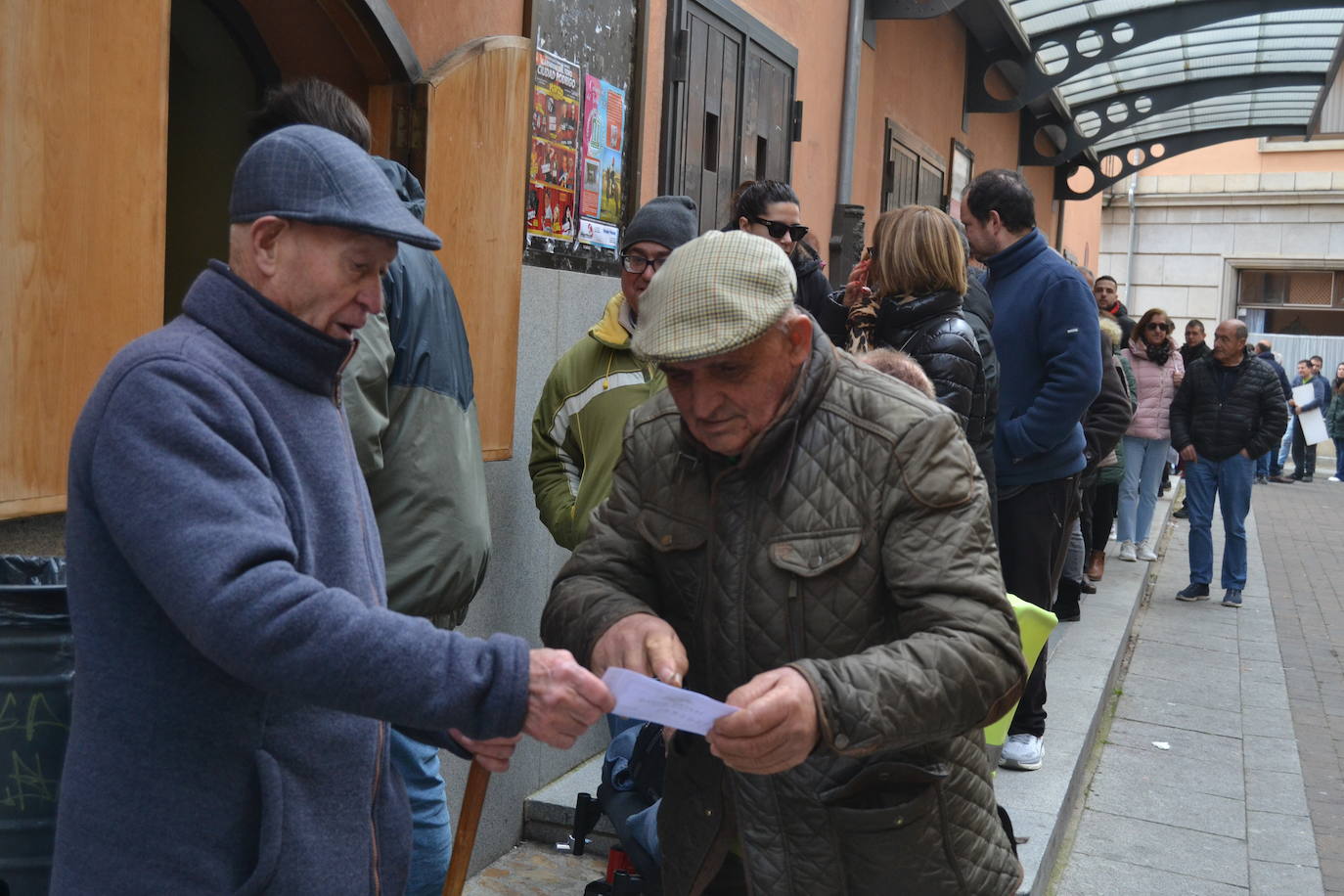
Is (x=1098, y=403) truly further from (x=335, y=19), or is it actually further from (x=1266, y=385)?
(x=335, y=19)

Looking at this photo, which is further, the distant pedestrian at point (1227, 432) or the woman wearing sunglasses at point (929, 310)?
the distant pedestrian at point (1227, 432)

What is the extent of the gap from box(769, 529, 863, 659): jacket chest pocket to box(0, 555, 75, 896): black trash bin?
1.19 metres

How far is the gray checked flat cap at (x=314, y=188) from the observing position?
1686mm

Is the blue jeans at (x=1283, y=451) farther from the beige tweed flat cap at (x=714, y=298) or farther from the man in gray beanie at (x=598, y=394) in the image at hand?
the beige tweed flat cap at (x=714, y=298)

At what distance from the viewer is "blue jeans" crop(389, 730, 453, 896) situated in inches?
116

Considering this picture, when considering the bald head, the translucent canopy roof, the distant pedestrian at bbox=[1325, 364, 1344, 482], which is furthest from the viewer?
the distant pedestrian at bbox=[1325, 364, 1344, 482]

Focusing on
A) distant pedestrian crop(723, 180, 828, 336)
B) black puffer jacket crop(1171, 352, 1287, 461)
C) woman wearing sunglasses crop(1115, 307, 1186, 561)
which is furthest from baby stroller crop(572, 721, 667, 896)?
woman wearing sunglasses crop(1115, 307, 1186, 561)

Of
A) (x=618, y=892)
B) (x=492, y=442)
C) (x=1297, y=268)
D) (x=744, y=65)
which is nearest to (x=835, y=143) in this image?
(x=744, y=65)

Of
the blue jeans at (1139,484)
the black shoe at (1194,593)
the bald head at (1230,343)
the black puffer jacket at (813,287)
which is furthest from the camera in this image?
the blue jeans at (1139,484)

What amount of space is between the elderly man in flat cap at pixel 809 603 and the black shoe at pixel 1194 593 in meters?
8.51

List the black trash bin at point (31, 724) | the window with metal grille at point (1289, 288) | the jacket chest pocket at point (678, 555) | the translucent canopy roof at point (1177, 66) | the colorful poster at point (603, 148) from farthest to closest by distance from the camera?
the window with metal grille at point (1289, 288), the translucent canopy roof at point (1177, 66), the colorful poster at point (603, 148), the black trash bin at point (31, 724), the jacket chest pocket at point (678, 555)

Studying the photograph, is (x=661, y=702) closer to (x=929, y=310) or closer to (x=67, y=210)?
(x=67, y=210)

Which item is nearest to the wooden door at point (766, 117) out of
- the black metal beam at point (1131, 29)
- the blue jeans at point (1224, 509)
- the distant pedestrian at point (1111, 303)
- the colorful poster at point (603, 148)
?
the colorful poster at point (603, 148)

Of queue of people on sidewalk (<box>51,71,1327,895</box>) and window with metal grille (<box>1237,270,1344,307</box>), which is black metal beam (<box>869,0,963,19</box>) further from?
window with metal grille (<box>1237,270,1344,307</box>)
